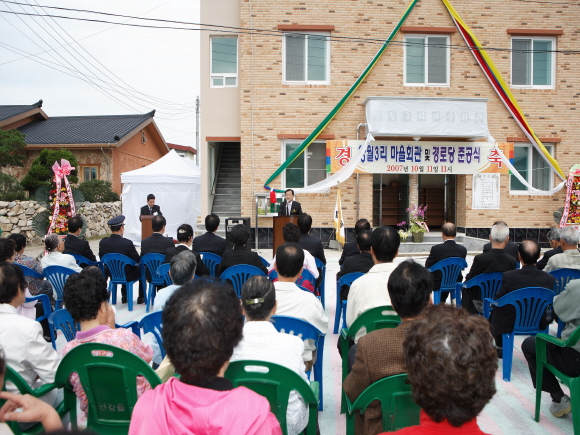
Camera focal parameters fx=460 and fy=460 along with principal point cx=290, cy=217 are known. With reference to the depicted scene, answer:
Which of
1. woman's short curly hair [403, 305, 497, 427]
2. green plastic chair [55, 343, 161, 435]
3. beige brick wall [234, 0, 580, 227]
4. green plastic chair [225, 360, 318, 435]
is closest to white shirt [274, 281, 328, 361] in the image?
green plastic chair [225, 360, 318, 435]

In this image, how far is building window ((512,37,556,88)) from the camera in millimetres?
12867

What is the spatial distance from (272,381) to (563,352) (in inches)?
80.1

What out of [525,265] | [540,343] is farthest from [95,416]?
[525,265]

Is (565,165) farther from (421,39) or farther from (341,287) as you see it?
(341,287)

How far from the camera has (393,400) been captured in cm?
193

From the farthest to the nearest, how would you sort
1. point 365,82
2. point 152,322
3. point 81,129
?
point 81,129, point 365,82, point 152,322

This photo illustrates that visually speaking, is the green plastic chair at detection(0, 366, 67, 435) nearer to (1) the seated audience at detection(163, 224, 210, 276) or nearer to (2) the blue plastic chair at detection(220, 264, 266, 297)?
(2) the blue plastic chair at detection(220, 264, 266, 297)

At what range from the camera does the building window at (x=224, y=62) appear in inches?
507

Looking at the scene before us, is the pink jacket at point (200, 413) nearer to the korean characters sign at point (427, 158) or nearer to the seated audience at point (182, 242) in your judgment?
the seated audience at point (182, 242)

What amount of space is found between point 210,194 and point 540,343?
451 inches

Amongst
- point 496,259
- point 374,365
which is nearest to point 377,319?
point 374,365

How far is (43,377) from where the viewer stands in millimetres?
2367

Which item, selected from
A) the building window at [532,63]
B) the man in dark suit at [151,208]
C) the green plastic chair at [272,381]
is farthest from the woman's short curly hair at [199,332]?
the building window at [532,63]

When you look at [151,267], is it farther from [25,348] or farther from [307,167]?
[307,167]
